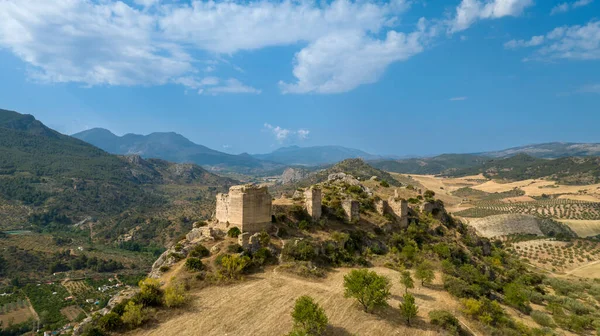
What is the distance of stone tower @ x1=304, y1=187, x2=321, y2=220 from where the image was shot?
40844 millimetres

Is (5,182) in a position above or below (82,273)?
above

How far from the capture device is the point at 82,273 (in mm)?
93250

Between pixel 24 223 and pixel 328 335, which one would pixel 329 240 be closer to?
pixel 328 335

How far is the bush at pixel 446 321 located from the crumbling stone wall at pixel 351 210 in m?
19.9

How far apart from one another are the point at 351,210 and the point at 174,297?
25.5 m

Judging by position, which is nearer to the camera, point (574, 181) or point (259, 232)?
point (259, 232)

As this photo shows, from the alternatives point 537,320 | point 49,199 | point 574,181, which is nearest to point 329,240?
point 537,320

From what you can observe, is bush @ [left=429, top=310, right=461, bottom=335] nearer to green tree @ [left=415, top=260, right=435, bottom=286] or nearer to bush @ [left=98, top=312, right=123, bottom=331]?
green tree @ [left=415, top=260, right=435, bottom=286]

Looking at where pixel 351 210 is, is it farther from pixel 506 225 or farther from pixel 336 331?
pixel 506 225

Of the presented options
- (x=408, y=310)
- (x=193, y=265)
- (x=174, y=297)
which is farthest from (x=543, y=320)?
(x=174, y=297)

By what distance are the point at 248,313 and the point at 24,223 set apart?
164 m

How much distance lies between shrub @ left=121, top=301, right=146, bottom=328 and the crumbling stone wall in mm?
→ 27433

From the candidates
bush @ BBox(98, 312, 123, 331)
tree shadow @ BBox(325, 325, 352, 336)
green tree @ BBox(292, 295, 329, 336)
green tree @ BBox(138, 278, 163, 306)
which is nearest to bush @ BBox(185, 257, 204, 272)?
green tree @ BBox(138, 278, 163, 306)

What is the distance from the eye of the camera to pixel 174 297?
23.4 meters
